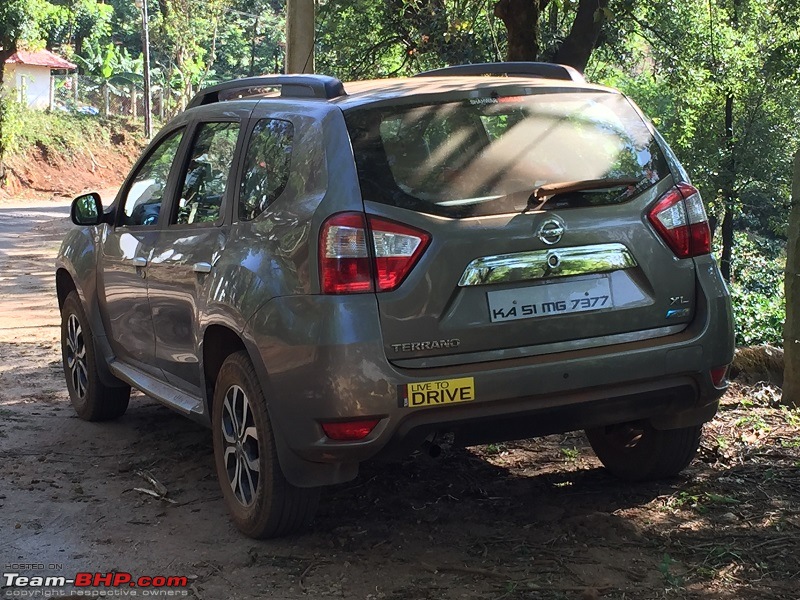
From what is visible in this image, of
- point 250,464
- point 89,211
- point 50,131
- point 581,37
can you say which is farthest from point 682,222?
point 50,131

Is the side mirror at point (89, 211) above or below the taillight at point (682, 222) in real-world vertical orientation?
below

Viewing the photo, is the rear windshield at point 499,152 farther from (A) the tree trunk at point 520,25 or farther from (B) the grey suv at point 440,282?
(A) the tree trunk at point 520,25

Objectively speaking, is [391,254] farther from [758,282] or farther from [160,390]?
[758,282]

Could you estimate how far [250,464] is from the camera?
443cm

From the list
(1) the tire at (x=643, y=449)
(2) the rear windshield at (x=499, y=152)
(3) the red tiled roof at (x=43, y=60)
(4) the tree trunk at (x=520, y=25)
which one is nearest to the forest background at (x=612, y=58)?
(4) the tree trunk at (x=520, y=25)

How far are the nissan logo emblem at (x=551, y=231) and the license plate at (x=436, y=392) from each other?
22.5 inches

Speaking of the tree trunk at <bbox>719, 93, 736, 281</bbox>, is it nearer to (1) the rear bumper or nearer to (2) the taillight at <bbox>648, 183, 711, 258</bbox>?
(2) the taillight at <bbox>648, 183, 711, 258</bbox>

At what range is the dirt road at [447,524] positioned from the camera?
3.95 meters

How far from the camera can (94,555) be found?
4.39 metres

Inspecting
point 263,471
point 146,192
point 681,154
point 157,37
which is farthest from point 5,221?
point 157,37

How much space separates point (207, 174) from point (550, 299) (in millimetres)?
1851

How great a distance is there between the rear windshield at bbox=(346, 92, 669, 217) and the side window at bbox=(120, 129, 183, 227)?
5.66 feet

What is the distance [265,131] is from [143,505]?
1786 millimetres

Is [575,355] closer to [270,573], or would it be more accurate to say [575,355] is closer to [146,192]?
[270,573]
